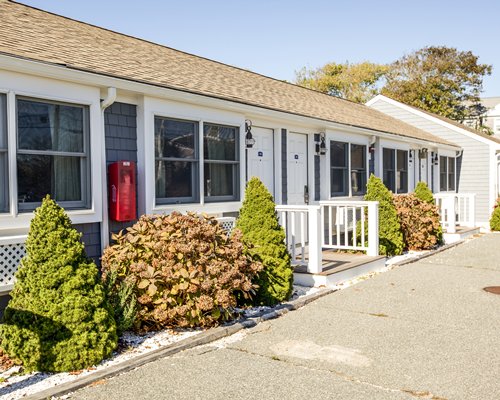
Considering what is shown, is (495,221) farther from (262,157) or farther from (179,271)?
(179,271)

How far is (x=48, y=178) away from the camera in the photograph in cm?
580

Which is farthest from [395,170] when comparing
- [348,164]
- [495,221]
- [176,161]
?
[176,161]

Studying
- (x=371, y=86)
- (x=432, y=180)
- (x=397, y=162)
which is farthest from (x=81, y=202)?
(x=371, y=86)

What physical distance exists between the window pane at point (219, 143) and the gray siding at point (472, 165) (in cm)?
1302

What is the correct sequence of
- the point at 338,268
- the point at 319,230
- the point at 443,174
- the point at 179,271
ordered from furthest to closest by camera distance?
the point at 443,174
the point at 338,268
the point at 319,230
the point at 179,271

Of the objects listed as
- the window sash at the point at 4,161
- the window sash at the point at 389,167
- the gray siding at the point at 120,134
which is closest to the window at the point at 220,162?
the gray siding at the point at 120,134

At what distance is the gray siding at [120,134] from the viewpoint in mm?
6492

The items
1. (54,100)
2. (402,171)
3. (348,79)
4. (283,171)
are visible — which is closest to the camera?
(54,100)

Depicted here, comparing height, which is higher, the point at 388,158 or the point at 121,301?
the point at 388,158

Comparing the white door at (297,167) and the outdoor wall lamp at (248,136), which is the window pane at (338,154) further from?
the outdoor wall lamp at (248,136)

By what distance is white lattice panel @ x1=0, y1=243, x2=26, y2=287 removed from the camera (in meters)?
5.21

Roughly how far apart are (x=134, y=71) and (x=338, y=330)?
4.38m

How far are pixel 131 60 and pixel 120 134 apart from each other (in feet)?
6.01

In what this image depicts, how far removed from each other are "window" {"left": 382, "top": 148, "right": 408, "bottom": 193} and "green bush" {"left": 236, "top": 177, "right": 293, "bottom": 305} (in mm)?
Result: 7540
